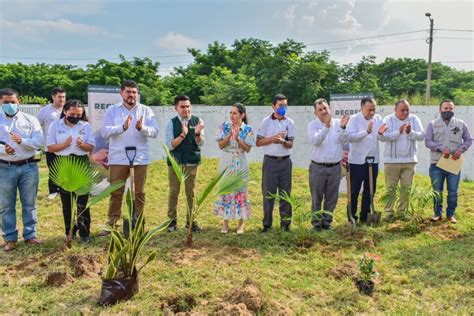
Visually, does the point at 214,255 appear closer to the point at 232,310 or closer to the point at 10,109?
the point at 232,310

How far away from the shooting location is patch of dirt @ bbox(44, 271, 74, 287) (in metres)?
3.74

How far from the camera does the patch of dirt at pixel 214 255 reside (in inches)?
172

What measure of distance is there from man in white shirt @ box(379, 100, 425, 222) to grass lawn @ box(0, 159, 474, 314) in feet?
2.15

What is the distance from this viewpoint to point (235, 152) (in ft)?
17.8

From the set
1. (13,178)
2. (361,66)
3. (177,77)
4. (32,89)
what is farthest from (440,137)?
(32,89)

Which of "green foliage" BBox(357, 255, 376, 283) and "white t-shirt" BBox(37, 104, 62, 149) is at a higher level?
"white t-shirt" BBox(37, 104, 62, 149)

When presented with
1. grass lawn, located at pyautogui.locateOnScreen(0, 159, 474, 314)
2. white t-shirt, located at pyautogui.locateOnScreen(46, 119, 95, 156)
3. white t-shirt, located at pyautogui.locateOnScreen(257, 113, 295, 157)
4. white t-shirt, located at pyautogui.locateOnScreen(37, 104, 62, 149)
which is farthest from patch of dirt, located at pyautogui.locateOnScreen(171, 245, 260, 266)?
white t-shirt, located at pyautogui.locateOnScreen(37, 104, 62, 149)

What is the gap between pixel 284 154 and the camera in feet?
17.8

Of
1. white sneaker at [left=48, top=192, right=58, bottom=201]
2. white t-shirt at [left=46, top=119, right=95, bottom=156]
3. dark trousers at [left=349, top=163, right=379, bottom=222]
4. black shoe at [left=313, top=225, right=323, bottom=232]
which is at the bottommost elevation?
black shoe at [left=313, top=225, right=323, bottom=232]

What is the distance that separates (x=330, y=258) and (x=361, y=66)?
52.4 ft

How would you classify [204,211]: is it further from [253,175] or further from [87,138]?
[253,175]

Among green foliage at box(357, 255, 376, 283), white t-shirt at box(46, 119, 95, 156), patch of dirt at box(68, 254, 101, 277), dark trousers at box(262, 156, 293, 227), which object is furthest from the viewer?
dark trousers at box(262, 156, 293, 227)

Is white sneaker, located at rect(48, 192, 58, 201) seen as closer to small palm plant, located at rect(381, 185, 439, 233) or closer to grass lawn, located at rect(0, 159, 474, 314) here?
grass lawn, located at rect(0, 159, 474, 314)

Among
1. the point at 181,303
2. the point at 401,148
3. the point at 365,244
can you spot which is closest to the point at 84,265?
the point at 181,303
